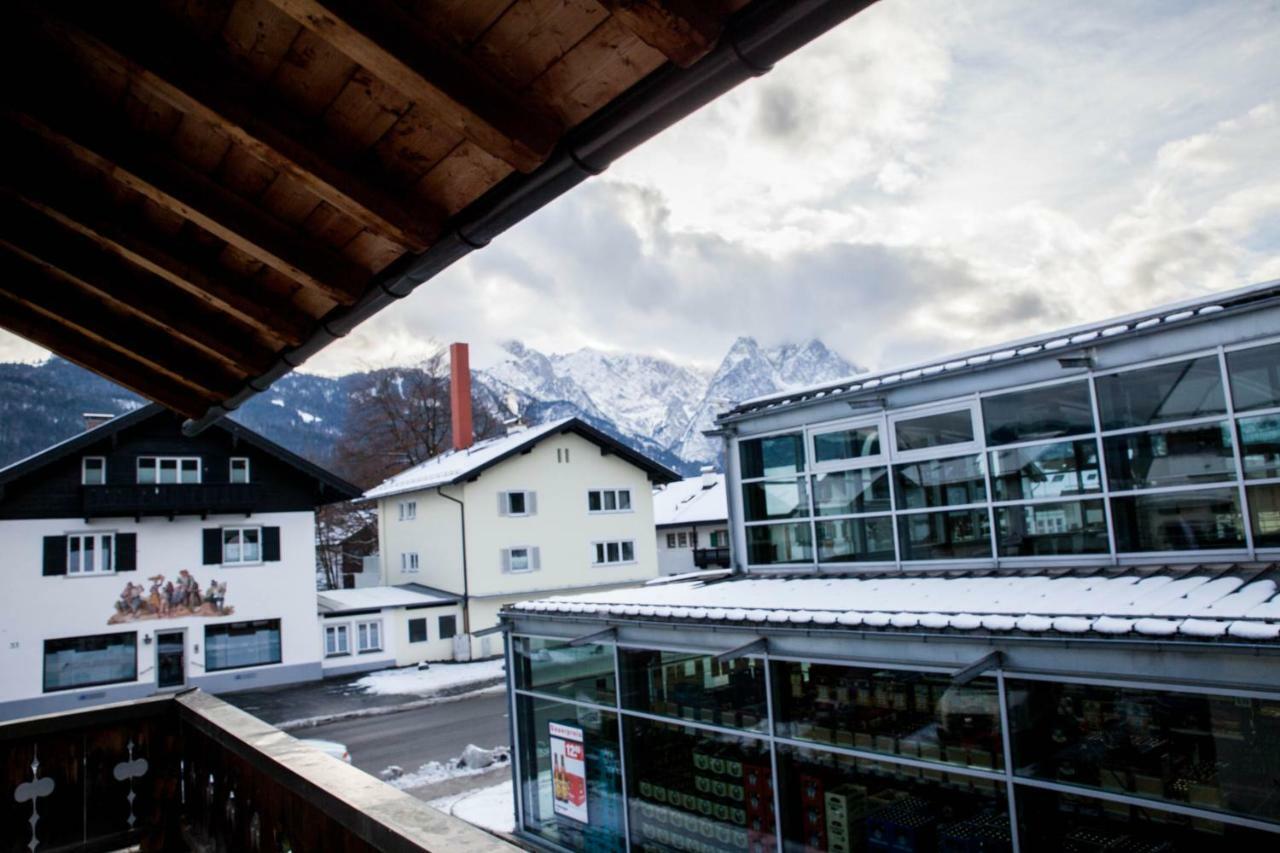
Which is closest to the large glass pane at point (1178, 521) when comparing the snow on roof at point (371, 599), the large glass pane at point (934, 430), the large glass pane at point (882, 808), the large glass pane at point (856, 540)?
the large glass pane at point (934, 430)

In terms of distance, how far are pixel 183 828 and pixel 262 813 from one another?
149 centimetres

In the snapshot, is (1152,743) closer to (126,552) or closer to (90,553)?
(126,552)

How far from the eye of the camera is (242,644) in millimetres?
23469

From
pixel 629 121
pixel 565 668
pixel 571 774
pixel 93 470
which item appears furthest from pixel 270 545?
pixel 629 121

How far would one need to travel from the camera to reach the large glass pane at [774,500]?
12203 millimetres

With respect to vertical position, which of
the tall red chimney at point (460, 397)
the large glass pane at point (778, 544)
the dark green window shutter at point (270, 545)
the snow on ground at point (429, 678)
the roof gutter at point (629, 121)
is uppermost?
the tall red chimney at point (460, 397)

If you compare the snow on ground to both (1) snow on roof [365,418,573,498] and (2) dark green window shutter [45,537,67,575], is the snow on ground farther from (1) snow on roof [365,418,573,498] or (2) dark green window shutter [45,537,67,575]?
(2) dark green window shutter [45,537,67,575]

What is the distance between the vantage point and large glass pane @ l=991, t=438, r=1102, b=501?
30.2 feet

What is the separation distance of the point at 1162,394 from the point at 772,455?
541cm

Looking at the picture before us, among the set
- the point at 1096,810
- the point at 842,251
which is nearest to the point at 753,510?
the point at 1096,810

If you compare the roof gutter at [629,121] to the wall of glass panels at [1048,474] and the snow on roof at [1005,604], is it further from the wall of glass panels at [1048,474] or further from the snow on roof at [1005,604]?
the wall of glass panels at [1048,474]

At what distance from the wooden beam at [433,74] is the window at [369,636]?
2623 cm

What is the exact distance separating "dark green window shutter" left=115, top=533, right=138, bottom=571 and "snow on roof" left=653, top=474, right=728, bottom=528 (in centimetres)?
1967

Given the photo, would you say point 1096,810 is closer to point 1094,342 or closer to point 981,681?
point 981,681
